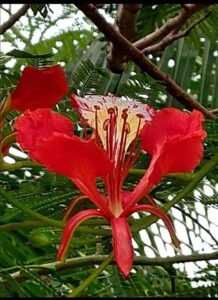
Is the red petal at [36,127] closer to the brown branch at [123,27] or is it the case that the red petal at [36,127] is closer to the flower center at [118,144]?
the flower center at [118,144]

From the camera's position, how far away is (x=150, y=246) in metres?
1.41

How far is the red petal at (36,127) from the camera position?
19.1 inches

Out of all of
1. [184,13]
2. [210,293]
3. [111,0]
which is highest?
[184,13]

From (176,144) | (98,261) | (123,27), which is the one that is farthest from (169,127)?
(123,27)

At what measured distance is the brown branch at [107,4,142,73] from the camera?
993 millimetres

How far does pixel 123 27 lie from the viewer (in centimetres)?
103

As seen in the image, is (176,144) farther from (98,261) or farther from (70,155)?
(98,261)

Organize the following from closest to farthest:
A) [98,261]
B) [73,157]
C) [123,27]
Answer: [73,157]
[98,261]
[123,27]

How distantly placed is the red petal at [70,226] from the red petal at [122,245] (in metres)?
0.02

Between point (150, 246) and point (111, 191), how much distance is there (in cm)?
91

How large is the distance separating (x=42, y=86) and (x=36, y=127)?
74mm

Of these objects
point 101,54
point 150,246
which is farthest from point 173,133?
point 150,246

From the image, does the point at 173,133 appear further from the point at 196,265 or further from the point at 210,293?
the point at 196,265

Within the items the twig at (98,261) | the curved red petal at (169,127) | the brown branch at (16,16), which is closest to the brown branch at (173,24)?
the brown branch at (16,16)
